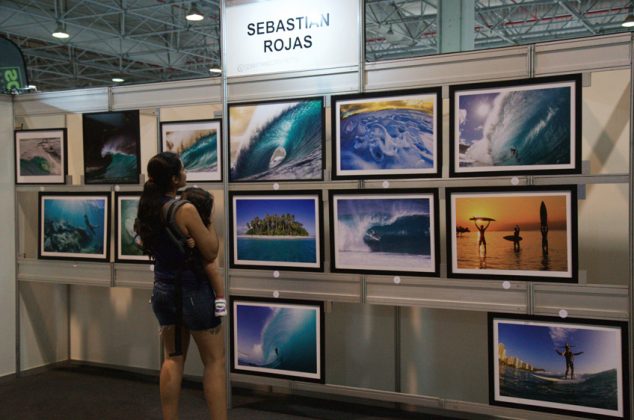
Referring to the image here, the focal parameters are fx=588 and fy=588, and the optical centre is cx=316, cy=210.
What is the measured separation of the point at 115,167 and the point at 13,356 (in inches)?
76.0

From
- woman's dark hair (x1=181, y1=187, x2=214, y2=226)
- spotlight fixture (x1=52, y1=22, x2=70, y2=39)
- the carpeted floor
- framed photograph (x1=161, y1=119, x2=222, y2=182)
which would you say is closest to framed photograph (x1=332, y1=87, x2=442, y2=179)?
woman's dark hair (x1=181, y1=187, x2=214, y2=226)

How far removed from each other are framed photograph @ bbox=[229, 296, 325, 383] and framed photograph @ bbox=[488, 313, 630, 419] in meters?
1.17

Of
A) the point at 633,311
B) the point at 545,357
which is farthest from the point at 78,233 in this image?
the point at 633,311

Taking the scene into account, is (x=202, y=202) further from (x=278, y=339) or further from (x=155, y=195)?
(x=278, y=339)

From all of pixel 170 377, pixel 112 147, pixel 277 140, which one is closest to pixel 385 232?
pixel 277 140

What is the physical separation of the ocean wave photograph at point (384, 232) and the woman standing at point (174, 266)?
920 millimetres

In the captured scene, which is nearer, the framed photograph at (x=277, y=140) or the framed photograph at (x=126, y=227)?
the framed photograph at (x=277, y=140)

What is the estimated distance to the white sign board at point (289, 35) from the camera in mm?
3928

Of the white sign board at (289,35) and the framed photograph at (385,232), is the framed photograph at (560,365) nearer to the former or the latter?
the framed photograph at (385,232)

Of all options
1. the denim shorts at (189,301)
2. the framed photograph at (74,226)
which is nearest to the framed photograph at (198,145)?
the framed photograph at (74,226)

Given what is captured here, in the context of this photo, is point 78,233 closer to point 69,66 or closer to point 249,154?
point 249,154

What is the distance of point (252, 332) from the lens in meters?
4.21

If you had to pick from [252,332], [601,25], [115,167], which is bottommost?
[252,332]

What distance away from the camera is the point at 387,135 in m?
3.75
